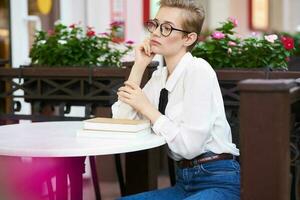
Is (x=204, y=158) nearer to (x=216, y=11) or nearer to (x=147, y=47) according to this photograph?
(x=147, y=47)

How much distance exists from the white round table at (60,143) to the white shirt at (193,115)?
0.07 metres

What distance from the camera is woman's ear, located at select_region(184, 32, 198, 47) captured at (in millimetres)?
2330

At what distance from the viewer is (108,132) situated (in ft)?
A: 7.18

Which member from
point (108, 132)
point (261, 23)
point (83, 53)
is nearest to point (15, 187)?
point (108, 132)

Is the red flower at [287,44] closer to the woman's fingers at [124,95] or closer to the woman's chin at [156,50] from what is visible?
the woman's chin at [156,50]

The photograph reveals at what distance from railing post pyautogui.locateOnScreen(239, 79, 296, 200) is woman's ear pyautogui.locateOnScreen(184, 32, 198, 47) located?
59cm

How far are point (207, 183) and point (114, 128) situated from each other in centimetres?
38

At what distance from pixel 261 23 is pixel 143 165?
30.9 feet

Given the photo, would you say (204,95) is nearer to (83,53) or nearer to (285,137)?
(285,137)

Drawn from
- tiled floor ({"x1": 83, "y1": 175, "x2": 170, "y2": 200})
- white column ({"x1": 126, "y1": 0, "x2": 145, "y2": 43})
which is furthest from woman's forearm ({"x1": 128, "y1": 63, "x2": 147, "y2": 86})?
white column ({"x1": 126, "y1": 0, "x2": 145, "y2": 43})

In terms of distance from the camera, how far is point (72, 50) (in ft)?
11.8

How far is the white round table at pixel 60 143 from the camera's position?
1953 millimetres

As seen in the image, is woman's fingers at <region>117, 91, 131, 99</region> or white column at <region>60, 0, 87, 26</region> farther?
white column at <region>60, 0, 87, 26</region>

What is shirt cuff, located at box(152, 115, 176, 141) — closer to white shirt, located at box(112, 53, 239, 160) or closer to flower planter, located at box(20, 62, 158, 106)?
white shirt, located at box(112, 53, 239, 160)
